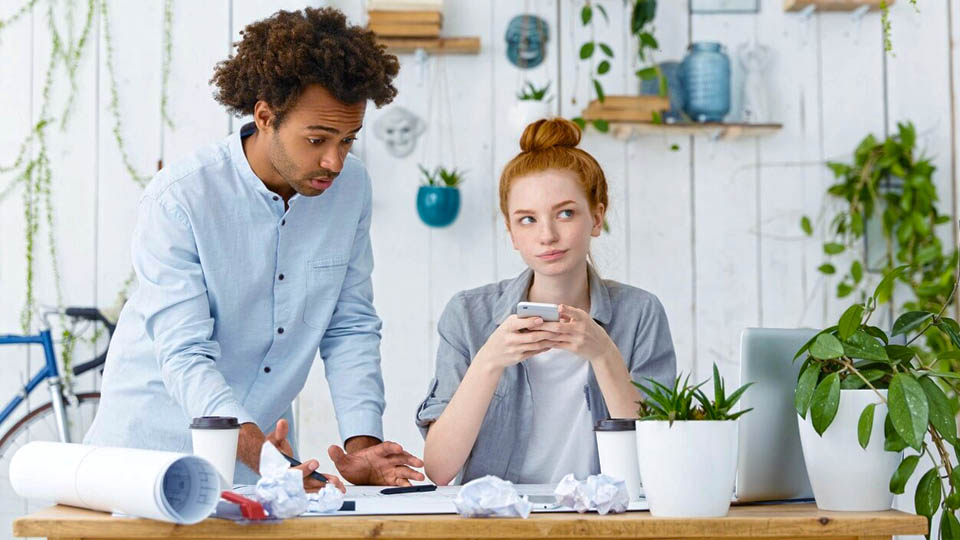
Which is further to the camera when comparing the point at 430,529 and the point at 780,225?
the point at 780,225

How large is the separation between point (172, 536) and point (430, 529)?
273 millimetres

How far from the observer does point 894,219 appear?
338 centimetres

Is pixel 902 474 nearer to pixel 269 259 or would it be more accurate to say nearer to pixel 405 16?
pixel 269 259

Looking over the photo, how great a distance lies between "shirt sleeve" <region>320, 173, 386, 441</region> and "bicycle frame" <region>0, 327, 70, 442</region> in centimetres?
148

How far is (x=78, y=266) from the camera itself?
3365 mm

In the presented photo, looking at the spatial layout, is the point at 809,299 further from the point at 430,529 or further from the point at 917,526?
the point at 430,529

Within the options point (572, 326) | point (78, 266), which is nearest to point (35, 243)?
point (78, 266)

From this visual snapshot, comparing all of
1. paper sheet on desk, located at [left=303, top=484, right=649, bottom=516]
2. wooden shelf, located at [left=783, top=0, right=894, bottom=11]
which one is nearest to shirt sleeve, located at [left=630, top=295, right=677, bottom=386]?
paper sheet on desk, located at [left=303, top=484, right=649, bottom=516]

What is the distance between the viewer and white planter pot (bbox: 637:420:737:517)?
1.19 m

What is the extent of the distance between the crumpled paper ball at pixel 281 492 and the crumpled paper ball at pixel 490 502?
17 cm

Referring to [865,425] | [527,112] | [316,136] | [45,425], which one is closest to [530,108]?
[527,112]

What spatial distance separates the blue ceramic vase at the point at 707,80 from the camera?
130 inches

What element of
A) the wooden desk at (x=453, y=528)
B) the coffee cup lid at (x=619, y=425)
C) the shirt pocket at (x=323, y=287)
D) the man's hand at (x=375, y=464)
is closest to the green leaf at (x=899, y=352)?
the wooden desk at (x=453, y=528)

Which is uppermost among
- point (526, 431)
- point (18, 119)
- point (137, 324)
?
point (18, 119)
